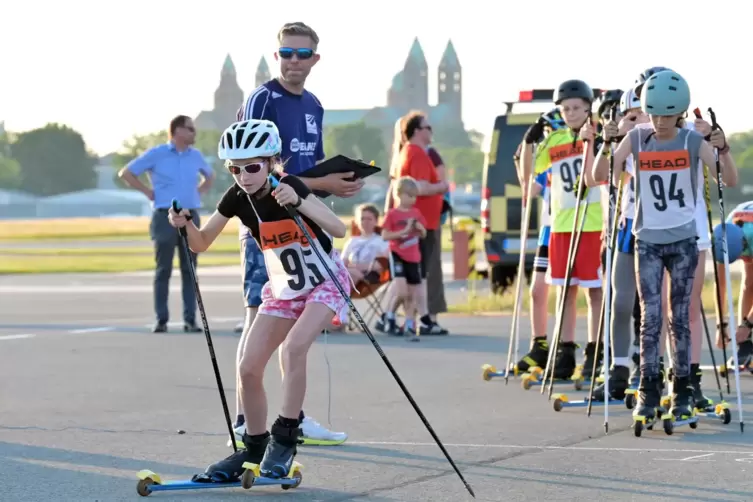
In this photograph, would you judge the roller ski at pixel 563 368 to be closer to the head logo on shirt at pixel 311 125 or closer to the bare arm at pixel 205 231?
the head logo on shirt at pixel 311 125

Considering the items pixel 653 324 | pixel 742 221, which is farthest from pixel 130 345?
pixel 653 324

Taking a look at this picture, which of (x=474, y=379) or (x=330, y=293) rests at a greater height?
A: (x=330, y=293)

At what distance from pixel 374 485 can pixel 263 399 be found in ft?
2.07

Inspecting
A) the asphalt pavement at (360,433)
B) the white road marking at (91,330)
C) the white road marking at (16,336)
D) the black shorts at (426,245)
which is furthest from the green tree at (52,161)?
the asphalt pavement at (360,433)

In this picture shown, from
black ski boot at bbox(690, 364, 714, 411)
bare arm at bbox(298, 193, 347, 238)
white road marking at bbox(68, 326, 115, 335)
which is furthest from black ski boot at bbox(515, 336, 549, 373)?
white road marking at bbox(68, 326, 115, 335)

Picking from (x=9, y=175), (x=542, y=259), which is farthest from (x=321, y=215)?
(x=9, y=175)

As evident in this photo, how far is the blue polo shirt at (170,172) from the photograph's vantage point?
15750mm

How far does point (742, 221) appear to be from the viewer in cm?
1181

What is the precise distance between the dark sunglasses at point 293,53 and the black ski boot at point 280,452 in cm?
220

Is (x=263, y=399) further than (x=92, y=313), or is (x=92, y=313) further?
(x=92, y=313)

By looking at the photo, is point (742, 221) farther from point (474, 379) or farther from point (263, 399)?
point (263, 399)

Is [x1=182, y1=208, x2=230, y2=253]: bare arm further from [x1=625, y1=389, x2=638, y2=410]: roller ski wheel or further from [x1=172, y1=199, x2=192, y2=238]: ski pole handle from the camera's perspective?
[x1=625, y1=389, x2=638, y2=410]: roller ski wheel

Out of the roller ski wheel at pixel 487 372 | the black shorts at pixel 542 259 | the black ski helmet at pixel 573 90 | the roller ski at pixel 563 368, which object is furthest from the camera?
the roller ski wheel at pixel 487 372

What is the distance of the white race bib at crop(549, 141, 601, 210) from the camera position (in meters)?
10.7
